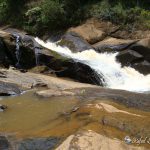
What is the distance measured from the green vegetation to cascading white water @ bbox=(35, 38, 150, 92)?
17.2ft

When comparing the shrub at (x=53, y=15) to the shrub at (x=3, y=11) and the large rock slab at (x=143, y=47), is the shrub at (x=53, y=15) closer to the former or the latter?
the shrub at (x=3, y=11)

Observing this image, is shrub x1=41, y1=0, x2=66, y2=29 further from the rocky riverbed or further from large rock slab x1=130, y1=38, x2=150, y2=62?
large rock slab x1=130, y1=38, x2=150, y2=62

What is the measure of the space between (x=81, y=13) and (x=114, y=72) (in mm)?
10812

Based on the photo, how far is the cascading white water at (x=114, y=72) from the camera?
20250mm

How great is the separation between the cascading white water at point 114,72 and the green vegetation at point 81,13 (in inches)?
206

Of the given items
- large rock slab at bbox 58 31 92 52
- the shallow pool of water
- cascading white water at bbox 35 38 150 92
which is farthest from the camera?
large rock slab at bbox 58 31 92 52

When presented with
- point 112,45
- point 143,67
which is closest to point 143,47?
point 143,67

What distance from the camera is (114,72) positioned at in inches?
854

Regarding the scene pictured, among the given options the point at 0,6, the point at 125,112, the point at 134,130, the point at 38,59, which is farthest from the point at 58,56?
the point at 0,6

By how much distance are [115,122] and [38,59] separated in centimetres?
1174

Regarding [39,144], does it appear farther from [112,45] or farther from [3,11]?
[3,11]

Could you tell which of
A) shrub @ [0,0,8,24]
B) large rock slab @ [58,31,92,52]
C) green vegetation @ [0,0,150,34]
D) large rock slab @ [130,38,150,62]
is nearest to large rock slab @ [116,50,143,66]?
large rock slab @ [130,38,150,62]

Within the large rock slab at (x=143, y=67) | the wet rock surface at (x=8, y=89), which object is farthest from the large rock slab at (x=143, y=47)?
the wet rock surface at (x=8, y=89)

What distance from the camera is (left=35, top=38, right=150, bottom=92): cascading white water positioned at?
66.4 feet
